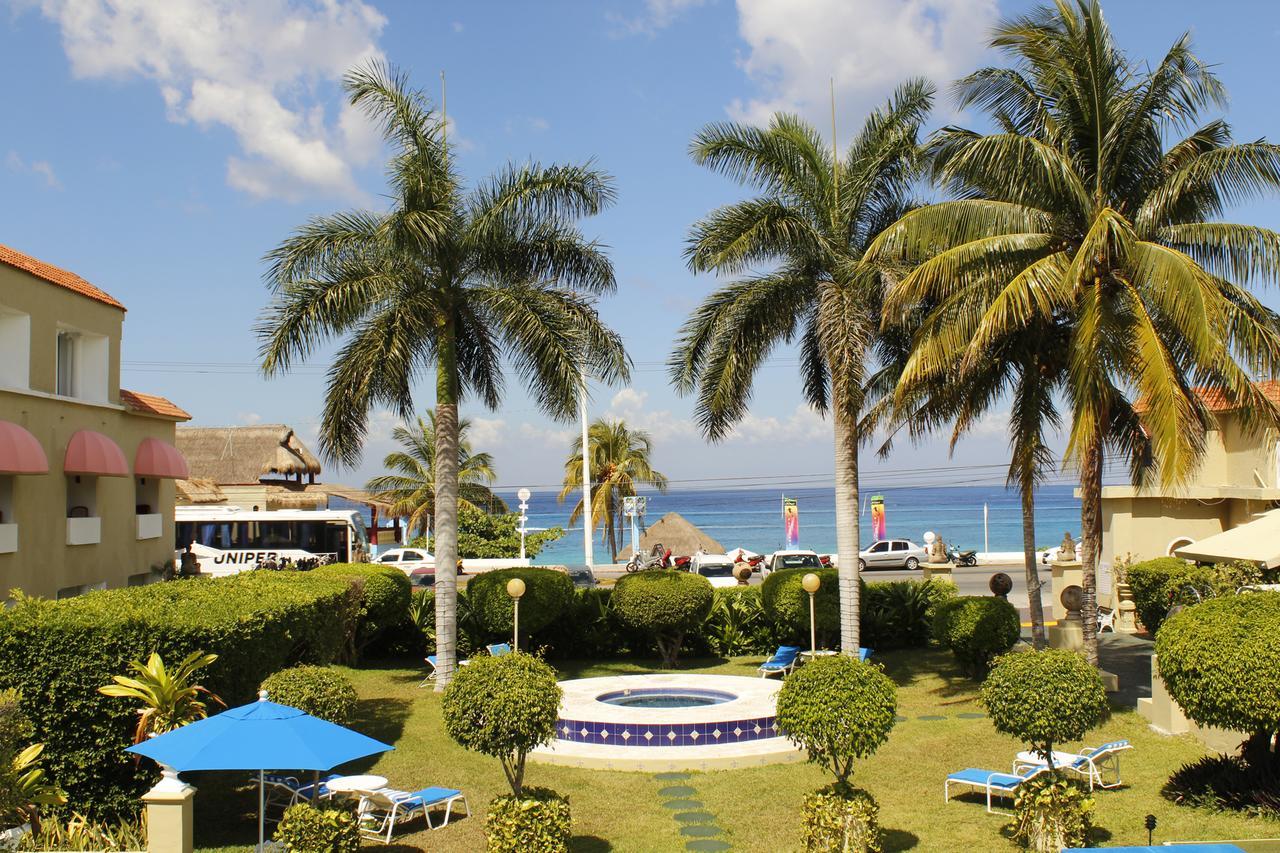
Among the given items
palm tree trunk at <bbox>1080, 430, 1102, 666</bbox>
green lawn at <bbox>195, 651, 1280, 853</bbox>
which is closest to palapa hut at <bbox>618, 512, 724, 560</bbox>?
green lawn at <bbox>195, 651, 1280, 853</bbox>

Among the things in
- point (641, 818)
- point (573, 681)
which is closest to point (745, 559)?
point (573, 681)

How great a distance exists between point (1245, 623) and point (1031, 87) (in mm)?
9766

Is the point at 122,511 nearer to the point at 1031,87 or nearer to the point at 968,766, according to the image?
the point at 968,766

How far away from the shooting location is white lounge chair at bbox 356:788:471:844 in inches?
440

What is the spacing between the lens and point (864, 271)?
17781mm

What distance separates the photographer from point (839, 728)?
9742 mm

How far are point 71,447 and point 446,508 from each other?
7.86 m

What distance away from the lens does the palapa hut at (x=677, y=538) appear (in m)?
46.6

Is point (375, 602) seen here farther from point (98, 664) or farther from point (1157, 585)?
point (1157, 585)

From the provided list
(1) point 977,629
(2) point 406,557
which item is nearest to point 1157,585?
(1) point 977,629

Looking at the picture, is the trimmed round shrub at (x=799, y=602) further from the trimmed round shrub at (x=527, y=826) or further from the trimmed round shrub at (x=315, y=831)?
the trimmed round shrub at (x=315, y=831)

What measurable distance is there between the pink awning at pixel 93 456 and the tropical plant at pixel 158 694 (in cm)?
1118

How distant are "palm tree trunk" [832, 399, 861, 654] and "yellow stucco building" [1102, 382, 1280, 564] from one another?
23.6ft

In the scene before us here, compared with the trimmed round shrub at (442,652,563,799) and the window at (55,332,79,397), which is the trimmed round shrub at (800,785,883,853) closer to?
the trimmed round shrub at (442,652,563,799)
